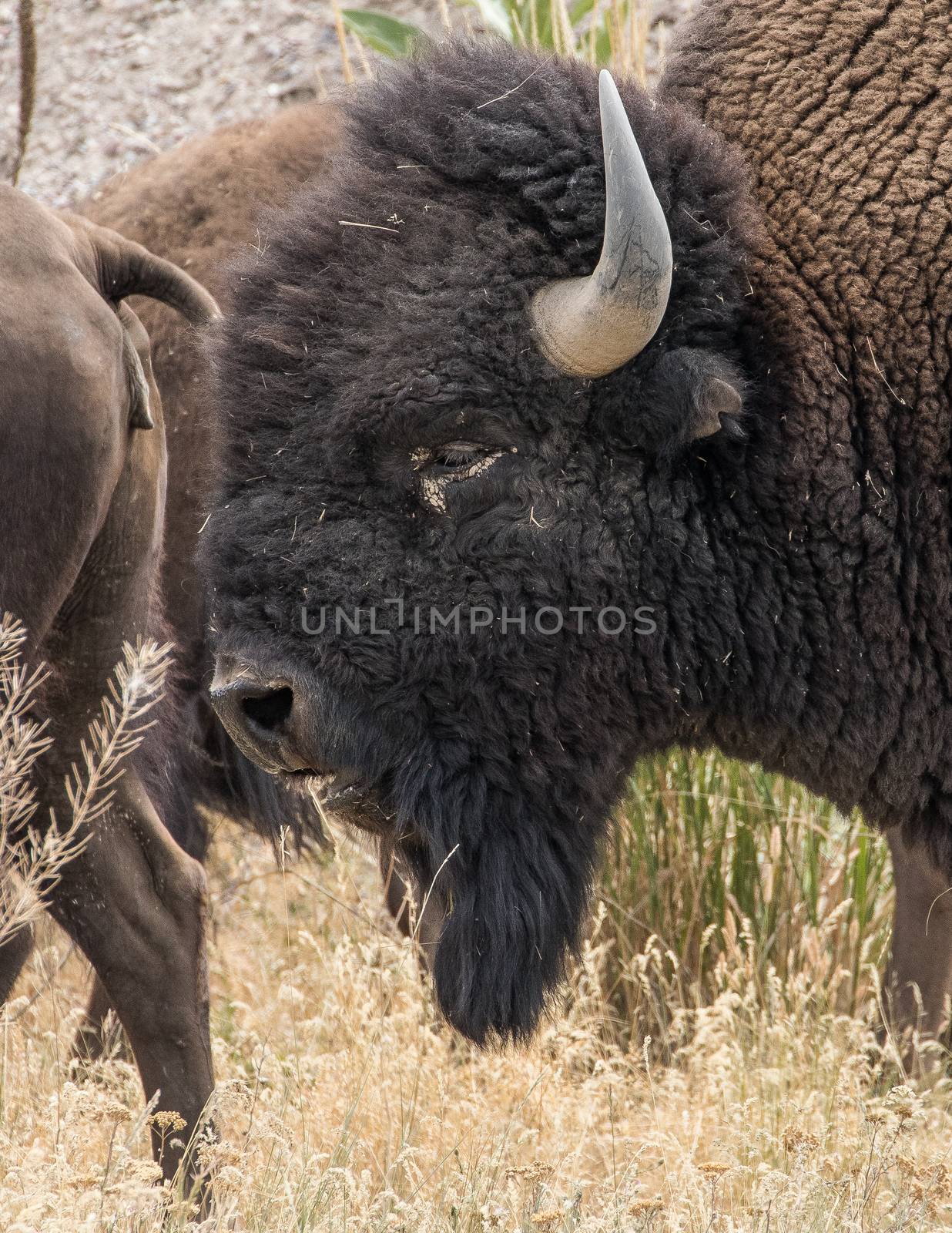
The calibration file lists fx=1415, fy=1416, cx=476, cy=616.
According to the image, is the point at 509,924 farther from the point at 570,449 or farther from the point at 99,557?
the point at 99,557

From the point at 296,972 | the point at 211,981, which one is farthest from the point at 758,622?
the point at 211,981

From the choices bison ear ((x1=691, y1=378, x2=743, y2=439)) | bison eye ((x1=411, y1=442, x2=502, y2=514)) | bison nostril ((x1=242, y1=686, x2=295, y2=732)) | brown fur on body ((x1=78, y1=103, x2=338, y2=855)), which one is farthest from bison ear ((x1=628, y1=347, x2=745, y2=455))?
brown fur on body ((x1=78, y1=103, x2=338, y2=855))

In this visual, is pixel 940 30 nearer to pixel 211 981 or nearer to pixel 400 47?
→ pixel 400 47

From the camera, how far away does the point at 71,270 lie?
3.21 m

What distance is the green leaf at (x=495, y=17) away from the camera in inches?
215

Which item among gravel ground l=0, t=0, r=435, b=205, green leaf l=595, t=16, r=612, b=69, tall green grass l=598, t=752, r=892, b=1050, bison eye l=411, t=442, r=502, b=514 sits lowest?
Answer: tall green grass l=598, t=752, r=892, b=1050

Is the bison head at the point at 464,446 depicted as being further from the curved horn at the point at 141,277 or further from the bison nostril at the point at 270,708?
the curved horn at the point at 141,277

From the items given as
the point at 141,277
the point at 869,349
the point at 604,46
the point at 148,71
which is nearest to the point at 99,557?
the point at 141,277

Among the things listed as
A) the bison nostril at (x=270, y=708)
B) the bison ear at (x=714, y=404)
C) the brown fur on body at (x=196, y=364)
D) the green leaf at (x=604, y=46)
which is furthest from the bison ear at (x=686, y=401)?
the green leaf at (x=604, y=46)

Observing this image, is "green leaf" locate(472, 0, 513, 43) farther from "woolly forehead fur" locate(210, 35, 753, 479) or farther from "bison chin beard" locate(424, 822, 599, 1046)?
"bison chin beard" locate(424, 822, 599, 1046)

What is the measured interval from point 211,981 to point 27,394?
281 cm

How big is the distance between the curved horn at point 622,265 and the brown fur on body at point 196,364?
A: 1.85 metres

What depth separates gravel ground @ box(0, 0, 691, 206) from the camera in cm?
828

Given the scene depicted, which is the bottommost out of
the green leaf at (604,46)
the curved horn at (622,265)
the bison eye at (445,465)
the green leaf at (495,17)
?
the green leaf at (604,46)
